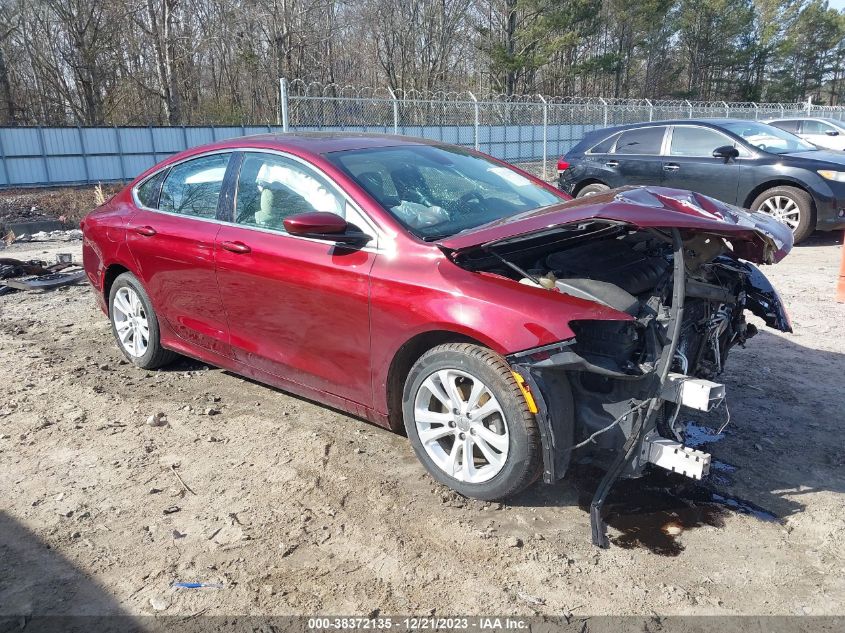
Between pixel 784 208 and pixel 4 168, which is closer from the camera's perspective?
pixel 784 208

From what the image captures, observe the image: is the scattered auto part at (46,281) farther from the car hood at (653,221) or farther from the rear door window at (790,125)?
the rear door window at (790,125)

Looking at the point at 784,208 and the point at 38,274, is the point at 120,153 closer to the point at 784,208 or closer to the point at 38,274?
the point at 38,274

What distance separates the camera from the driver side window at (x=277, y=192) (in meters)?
3.77

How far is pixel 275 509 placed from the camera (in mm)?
3258

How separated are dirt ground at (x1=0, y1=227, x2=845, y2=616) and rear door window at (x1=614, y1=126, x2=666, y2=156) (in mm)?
6149

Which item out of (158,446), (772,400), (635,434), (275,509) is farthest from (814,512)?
(158,446)

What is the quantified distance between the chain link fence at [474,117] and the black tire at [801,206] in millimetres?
7559

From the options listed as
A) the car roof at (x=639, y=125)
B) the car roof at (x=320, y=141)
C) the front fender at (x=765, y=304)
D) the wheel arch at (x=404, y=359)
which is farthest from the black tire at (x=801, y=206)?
the wheel arch at (x=404, y=359)

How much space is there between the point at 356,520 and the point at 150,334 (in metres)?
2.57

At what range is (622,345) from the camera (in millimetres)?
3051

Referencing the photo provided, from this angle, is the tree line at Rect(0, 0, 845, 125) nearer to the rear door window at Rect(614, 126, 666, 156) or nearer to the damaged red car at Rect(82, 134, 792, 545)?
the rear door window at Rect(614, 126, 666, 156)

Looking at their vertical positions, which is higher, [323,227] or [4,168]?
[323,227]

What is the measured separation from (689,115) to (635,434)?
24298 mm

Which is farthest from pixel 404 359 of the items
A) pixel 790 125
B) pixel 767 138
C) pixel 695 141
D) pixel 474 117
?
pixel 790 125
